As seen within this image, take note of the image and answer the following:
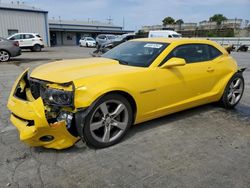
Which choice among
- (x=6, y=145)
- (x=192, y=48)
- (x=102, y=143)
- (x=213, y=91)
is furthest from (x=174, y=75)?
(x=6, y=145)

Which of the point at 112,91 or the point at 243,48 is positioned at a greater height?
the point at 112,91

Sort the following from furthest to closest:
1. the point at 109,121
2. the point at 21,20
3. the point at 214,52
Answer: the point at 21,20, the point at 214,52, the point at 109,121

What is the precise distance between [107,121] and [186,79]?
5.45 feet

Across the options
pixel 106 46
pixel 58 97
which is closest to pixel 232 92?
pixel 58 97

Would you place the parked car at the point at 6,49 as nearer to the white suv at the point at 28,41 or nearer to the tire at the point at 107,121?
the white suv at the point at 28,41

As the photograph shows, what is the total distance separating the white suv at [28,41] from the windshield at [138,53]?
20675 millimetres

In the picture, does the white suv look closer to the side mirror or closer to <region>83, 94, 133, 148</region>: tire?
the side mirror

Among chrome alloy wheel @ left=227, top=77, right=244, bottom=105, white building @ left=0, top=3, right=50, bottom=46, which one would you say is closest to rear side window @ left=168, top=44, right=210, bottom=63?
chrome alloy wheel @ left=227, top=77, right=244, bottom=105

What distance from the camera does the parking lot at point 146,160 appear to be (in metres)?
2.78

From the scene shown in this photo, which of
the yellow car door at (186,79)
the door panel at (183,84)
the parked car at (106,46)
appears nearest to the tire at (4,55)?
the parked car at (106,46)

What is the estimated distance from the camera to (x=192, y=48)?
4.73m

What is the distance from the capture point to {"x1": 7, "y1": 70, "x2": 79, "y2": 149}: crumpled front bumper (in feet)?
10.0

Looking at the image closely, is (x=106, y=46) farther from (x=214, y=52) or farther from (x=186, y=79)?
(x=186, y=79)

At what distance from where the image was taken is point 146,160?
10.5ft
